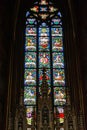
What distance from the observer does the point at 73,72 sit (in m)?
10.9

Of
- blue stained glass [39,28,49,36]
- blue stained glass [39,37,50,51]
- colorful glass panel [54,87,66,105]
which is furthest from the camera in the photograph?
blue stained glass [39,28,49,36]

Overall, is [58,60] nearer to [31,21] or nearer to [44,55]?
[44,55]

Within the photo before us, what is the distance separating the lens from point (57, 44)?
39.6 ft

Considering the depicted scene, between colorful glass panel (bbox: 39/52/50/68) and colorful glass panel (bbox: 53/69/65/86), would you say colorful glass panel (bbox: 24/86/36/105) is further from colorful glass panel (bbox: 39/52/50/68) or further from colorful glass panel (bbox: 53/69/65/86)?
colorful glass panel (bbox: 39/52/50/68)

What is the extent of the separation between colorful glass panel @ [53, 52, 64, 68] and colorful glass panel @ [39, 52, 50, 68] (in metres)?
0.22

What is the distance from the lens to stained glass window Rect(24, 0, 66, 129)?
10633mm

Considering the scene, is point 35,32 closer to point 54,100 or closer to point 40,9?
point 40,9

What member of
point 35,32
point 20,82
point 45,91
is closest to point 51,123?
point 45,91

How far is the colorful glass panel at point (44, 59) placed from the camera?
11.4 m

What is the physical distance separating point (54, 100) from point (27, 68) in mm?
1571

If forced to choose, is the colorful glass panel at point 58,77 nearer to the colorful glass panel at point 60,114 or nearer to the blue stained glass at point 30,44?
the colorful glass panel at point 60,114

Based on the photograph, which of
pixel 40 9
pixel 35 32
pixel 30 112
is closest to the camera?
pixel 30 112

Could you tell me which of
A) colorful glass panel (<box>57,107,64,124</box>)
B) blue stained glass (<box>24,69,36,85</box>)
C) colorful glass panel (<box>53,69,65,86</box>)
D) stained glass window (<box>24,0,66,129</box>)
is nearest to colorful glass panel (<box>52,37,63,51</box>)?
stained glass window (<box>24,0,66,129</box>)

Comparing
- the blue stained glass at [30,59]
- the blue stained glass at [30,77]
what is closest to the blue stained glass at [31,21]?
the blue stained glass at [30,59]
